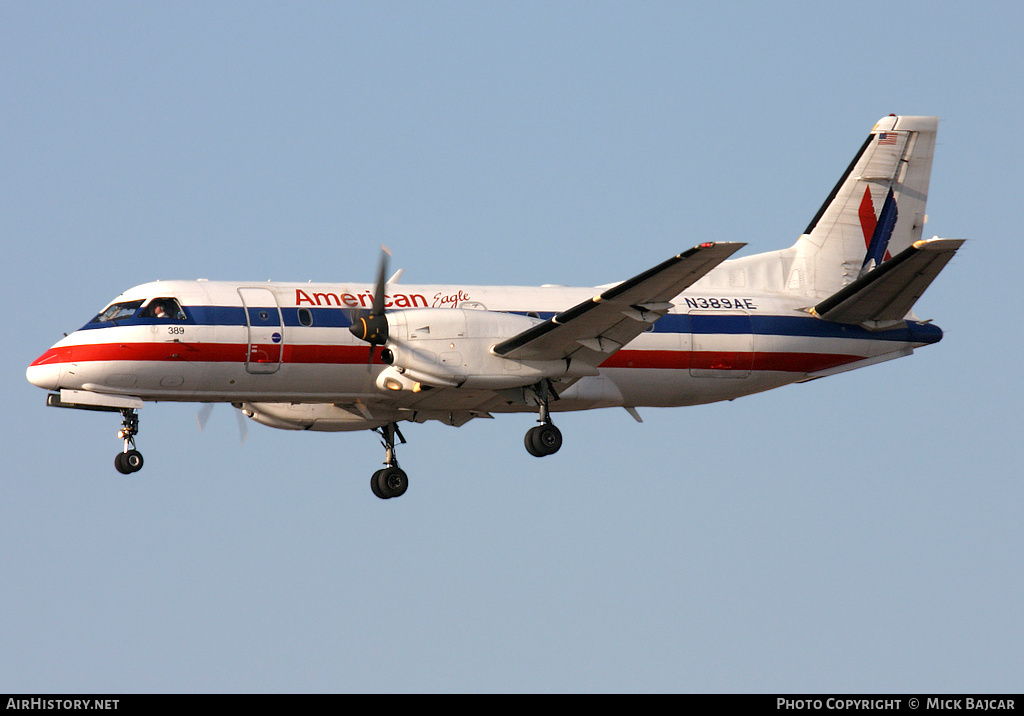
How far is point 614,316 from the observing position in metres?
24.0

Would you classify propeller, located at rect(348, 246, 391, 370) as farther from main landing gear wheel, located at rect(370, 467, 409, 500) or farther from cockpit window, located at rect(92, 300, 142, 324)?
main landing gear wheel, located at rect(370, 467, 409, 500)

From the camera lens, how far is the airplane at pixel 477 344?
24094 millimetres

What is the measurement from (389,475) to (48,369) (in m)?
7.05

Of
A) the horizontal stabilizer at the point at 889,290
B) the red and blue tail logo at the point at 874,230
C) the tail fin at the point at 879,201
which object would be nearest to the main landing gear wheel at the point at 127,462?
the horizontal stabilizer at the point at 889,290

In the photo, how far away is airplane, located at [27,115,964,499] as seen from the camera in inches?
949

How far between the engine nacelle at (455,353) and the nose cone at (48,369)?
5.42m

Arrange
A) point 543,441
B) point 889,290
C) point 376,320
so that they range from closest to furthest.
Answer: point 376,320, point 543,441, point 889,290

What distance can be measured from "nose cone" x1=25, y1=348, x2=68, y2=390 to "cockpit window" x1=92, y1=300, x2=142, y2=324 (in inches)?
32.5

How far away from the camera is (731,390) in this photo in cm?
2783

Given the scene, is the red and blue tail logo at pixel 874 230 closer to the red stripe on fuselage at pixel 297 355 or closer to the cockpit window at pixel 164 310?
the red stripe on fuselage at pixel 297 355

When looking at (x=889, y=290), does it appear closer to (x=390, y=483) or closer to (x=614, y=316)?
(x=614, y=316)

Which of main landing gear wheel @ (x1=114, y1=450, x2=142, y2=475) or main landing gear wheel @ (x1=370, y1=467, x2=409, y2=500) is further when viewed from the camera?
main landing gear wheel @ (x1=370, y1=467, x2=409, y2=500)

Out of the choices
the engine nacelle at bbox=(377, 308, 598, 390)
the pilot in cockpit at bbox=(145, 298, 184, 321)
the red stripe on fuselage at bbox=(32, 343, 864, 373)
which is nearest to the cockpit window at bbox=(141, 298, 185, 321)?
the pilot in cockpit at bbox=(145, 298, 184, 321)

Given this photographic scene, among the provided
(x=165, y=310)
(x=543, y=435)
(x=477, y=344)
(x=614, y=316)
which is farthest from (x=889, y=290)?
(x=165, y=310)
